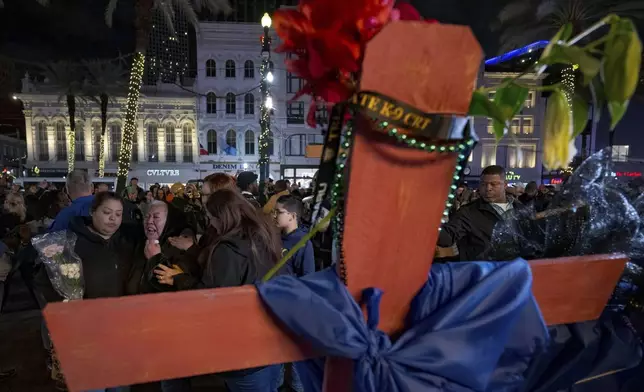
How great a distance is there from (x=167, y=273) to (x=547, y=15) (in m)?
15.5

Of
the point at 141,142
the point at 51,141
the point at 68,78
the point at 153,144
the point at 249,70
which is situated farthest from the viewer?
the point at 153,144

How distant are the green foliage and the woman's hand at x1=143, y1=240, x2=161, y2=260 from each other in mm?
2788

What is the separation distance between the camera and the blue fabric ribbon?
1091 mm

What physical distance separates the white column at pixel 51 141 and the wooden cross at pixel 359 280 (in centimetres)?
4173

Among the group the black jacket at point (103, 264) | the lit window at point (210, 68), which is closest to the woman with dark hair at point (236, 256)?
the black jacket at point (103, 264)

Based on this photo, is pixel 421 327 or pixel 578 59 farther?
pixel 421 327

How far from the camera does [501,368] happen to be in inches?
50.9

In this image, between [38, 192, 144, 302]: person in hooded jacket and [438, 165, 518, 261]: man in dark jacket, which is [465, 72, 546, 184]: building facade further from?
[38, 192, 144, 302]: person in hooded jacket

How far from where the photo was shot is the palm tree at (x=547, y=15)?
12328mm

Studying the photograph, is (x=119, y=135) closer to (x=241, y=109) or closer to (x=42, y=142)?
(x=42, y=142)

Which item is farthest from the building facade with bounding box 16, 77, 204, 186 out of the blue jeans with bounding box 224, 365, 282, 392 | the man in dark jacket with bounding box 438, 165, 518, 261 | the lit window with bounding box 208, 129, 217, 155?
the blue jeans with bounding box 224, 365, 282, 392

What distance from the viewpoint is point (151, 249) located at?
10.5ft

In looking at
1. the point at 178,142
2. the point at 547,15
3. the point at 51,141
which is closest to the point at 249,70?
the point at 178,142

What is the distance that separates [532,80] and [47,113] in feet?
138
